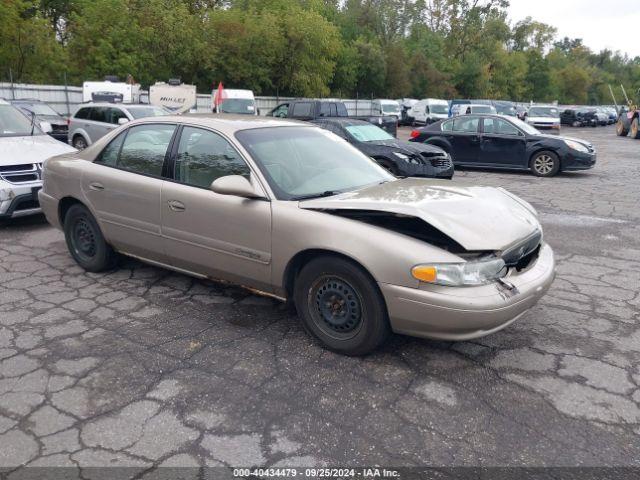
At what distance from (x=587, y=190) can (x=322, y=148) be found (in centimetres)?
853

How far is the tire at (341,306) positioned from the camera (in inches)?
136

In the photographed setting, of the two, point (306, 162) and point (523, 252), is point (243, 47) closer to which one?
point (306, 162)

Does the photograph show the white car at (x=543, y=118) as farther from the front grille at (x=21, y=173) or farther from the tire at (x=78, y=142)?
the front grille at (x=21, y=173)

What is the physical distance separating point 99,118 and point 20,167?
6950 mm

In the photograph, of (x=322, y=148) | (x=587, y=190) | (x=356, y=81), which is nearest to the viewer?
(x=322, y=148)

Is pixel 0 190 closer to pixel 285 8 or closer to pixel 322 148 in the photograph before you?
pixel 322 148

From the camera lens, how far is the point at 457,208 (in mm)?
3721

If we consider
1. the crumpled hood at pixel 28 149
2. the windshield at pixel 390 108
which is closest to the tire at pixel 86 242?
the crumpled hood at pixel 28 149

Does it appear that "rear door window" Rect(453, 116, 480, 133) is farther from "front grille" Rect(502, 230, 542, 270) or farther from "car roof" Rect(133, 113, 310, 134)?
Answer: "front grille" Rect(502, 230, 542, 270)

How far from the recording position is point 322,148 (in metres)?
4.62

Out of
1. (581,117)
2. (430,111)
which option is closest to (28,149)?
(430,111)

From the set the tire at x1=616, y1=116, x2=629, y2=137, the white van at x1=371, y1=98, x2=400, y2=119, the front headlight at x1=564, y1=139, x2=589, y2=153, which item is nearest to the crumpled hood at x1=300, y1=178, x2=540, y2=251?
the front headlight at x1=564, y1=139, x2=589, y2=153

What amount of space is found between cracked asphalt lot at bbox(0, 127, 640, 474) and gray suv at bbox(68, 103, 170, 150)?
855cm

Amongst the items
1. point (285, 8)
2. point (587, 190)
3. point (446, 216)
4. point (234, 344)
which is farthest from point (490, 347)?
point (285, 8)
